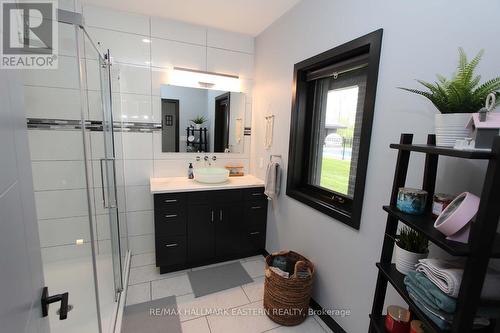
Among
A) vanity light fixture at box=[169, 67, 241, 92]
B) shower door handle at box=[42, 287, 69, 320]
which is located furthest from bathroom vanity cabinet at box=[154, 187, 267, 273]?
shower door handle at box=[42, 287, 69, 320]

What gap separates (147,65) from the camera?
Result: 254cm

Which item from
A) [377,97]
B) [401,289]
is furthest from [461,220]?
[377,97]

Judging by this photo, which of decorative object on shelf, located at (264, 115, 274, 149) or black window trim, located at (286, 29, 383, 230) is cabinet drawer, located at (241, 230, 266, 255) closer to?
black window trim, located at (286, 29, 383, 230)

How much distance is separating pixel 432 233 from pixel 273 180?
1.65 metres

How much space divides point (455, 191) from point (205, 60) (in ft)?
8.60

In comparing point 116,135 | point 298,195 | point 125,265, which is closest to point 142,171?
point 116,135

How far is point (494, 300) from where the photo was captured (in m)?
0.79

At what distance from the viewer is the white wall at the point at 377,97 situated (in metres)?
1.07

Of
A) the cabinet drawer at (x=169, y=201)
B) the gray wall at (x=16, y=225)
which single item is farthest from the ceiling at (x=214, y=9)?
the gray wall at (x=16, y=225)

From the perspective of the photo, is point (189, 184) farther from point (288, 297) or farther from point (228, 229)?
point (288, 297)

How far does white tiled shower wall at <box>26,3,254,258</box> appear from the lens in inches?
75.1

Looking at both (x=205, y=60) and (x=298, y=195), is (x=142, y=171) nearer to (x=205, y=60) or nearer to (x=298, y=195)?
(x=205, y=60)

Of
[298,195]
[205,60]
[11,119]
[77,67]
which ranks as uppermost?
[205,60]

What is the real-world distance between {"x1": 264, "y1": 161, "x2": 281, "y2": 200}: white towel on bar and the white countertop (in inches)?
7.4
